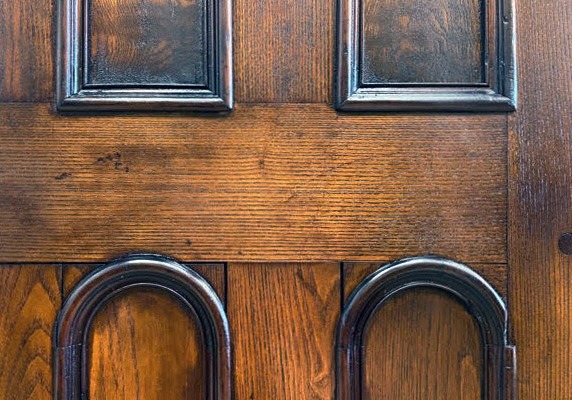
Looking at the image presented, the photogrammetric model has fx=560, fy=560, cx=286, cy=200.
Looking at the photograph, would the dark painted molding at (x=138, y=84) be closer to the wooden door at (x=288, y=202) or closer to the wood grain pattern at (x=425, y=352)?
the wooden door at (x=288, y=202)

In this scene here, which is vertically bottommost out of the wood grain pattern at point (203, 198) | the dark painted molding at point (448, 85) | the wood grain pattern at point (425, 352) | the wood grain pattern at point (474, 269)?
the wood grain pattern at point (425, 352)

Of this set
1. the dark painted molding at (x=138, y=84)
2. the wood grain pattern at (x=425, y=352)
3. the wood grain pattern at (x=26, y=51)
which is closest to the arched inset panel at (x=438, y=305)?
the wood grain pattern at (x=425, y=352)

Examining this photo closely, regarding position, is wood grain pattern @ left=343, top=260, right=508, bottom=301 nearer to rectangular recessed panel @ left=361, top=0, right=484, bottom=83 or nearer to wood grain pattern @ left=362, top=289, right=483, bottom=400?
wood grain pattern @ left=362, top=289, right=483, bottom=400

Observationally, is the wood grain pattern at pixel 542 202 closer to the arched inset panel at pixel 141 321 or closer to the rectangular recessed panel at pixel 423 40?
the rectangular recessed panel at pixel 423 40

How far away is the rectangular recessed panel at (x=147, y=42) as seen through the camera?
0.54 m

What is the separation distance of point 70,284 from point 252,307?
175 millimetres

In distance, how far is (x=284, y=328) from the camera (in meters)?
0.54

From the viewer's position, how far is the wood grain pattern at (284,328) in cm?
53

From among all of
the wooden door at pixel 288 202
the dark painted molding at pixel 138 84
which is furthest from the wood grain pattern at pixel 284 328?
the dark painted molding at pixel 138 84

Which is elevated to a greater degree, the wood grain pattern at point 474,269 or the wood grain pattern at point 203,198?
the wood grain pattern at point 203,198

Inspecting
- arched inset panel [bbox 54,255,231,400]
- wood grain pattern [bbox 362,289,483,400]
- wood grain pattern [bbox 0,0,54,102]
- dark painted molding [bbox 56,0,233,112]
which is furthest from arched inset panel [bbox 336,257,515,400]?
wood grain pattern [bbox 0,0,54,102]

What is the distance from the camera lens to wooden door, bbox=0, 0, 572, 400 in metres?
0.53

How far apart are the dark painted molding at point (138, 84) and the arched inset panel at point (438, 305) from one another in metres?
0.23

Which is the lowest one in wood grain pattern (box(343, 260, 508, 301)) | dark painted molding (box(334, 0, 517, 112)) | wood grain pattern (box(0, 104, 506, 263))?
wood grain pattern (box(343, 260, 508, 301))
